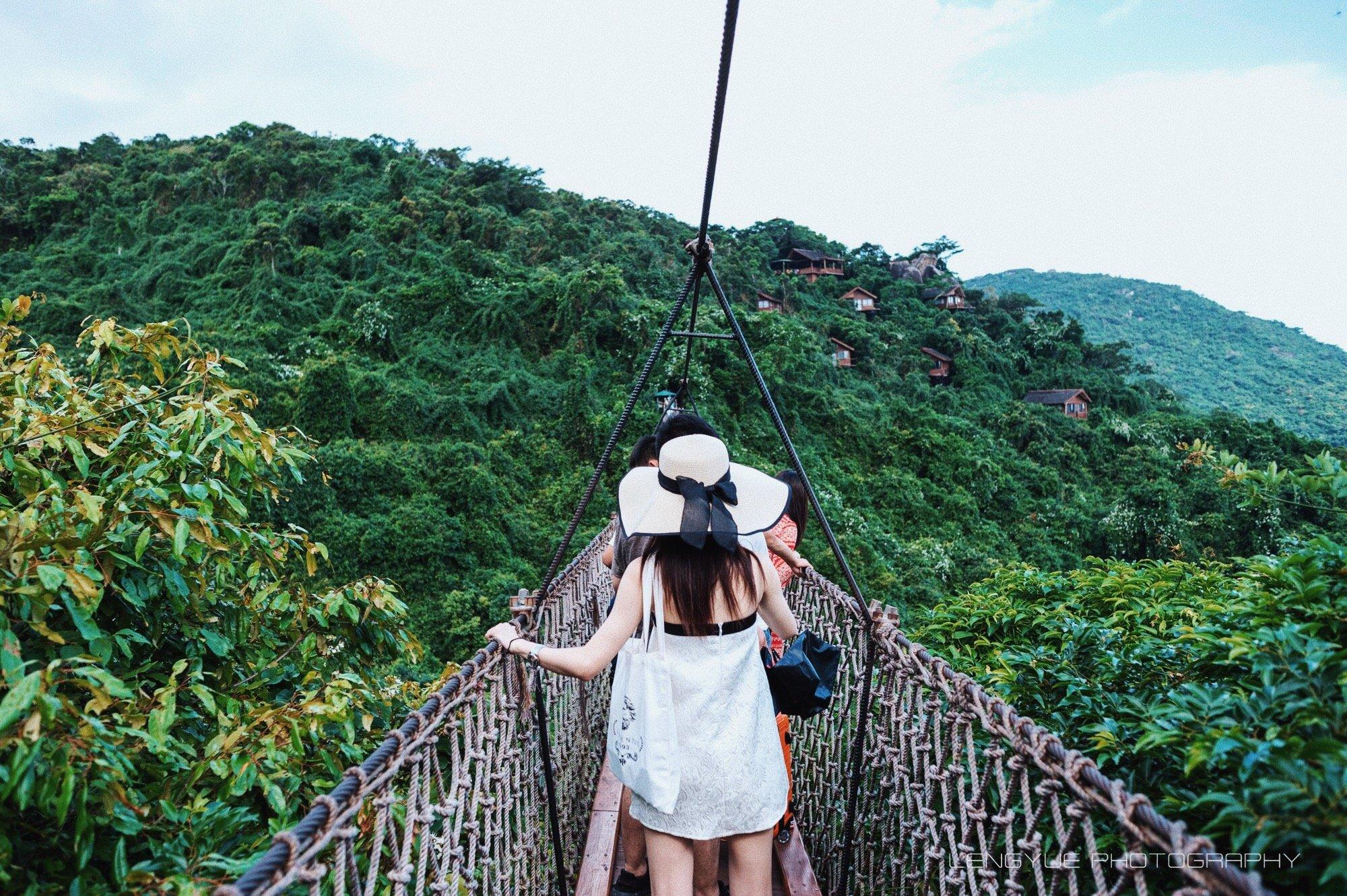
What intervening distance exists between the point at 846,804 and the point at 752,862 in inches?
18.8

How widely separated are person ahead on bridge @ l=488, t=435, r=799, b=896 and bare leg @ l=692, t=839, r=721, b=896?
0.02 m

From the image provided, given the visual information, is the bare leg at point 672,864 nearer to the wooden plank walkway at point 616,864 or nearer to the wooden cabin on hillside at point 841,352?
the wooden plank walkway at point 616,864

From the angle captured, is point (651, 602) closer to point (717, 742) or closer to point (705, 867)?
point (717, 742)

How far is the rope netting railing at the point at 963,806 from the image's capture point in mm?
776

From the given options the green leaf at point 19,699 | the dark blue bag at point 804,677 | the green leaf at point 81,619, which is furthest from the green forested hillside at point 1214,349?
the green leaf at point 19,699

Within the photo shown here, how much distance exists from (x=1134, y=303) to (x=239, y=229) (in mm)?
49582

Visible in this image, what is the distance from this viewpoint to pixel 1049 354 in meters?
25.9

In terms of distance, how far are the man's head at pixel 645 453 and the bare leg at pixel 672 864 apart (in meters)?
1.03

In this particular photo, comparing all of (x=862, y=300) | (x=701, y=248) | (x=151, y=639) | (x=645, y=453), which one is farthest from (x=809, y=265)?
(x=151, y=639)

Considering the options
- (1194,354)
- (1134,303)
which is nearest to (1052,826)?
(1194,354)

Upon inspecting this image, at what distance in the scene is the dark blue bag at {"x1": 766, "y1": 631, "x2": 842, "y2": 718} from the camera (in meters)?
1.45

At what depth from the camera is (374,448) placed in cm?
1029

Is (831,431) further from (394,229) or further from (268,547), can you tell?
(268,547)

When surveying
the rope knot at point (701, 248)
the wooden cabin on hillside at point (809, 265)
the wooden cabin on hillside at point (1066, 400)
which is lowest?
the rope knot at point (701, 248)
